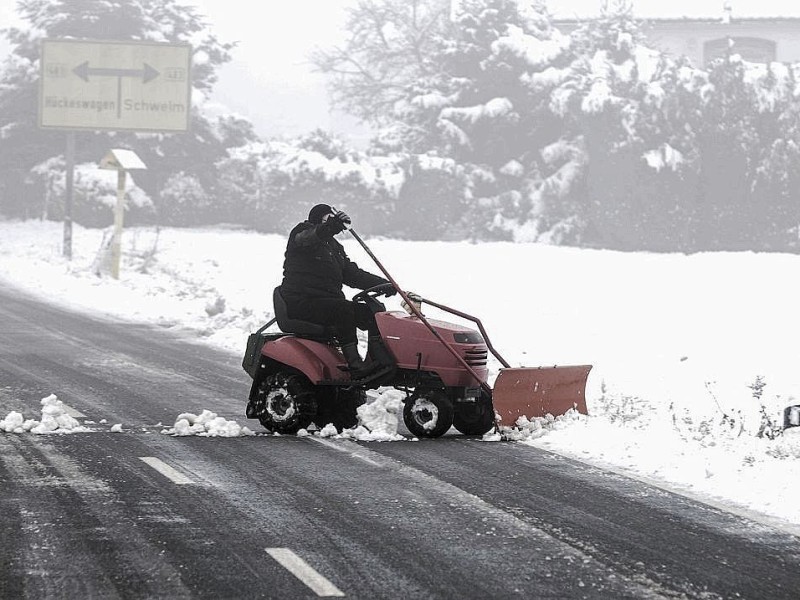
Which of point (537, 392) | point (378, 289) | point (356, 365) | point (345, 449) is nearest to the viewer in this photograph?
point (345, 449)

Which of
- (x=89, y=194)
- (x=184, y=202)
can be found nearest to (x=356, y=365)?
(x=89, y=194)

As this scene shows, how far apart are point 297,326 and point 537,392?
2.00 m

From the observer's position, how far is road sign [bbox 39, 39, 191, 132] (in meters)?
32.1

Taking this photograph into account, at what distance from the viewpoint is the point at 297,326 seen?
9719 mm

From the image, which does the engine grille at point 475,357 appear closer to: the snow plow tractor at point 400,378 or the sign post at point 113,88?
the snow plow tractor at point 400,378

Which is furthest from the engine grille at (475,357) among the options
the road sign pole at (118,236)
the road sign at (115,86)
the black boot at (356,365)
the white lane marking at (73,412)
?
the road sign at (115,86)

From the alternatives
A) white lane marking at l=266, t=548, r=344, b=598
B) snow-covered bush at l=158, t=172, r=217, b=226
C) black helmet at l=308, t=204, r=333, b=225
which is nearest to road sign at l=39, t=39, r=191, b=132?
snow-covered bush at l=158, t=172, r=217, b=226

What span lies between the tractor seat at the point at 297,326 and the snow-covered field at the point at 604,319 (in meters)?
0.81

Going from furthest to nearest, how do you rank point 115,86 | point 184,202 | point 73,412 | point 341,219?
point 184,202 < point 115,86 < point 73,412 < point 341,219

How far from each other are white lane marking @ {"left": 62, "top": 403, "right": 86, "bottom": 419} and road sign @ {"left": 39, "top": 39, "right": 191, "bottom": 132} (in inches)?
881

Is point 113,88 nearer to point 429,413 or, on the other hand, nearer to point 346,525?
point 429,413

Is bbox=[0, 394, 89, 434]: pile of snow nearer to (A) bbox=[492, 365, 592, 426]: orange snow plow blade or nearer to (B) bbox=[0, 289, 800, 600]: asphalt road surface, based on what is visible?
(B) bbox=[0, 289, 800, 600]: asphalt road surface

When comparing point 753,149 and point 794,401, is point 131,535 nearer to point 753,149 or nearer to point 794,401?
point 794,401

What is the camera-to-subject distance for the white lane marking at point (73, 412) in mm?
10375
